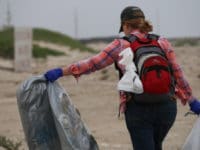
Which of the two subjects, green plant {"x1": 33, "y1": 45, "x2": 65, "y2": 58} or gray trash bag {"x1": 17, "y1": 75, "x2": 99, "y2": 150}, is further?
green plant {"x1": 33, "y1": 45, "x2": 65, "y2": 58}

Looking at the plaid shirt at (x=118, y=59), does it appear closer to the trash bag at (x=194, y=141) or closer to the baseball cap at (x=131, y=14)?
the baseball cap at (x=131, y=14)

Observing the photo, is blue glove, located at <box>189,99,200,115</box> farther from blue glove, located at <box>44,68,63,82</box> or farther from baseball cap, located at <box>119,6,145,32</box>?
blue glove, located at <box>44,68,63,82</box>

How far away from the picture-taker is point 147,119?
4.93 metres

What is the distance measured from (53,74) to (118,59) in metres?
0.59

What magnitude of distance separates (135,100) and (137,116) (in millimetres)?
114

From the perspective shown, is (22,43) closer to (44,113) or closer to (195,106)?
(44,113)

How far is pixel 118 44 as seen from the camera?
501 cm

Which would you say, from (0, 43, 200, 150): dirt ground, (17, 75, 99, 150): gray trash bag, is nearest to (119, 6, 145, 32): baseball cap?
(17, 75, 99, 150): gray trash bag

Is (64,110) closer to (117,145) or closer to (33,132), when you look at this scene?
(33,132)

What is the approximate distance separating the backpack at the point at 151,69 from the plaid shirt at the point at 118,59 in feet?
0.23

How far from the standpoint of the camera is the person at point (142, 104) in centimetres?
492

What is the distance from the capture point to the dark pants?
4.91 m

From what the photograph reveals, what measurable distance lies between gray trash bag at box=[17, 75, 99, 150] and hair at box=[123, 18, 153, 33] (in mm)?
857

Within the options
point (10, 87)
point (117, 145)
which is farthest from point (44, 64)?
point (117, 145)
